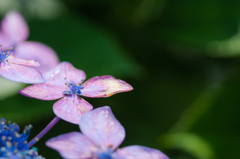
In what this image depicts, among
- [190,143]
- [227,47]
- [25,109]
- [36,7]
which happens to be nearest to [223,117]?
[190,143]

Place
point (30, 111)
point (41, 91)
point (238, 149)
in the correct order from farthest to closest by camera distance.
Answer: point (238, 149) → point (30, 111) → point (41, 91)

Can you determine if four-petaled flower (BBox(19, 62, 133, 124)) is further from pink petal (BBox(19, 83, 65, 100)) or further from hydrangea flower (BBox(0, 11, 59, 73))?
hydrangea flower (BBox(0, 11, 59, 73))

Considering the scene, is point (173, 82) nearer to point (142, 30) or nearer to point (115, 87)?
point (142, 30)

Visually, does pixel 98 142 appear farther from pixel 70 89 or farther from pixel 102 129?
pixel 70 89

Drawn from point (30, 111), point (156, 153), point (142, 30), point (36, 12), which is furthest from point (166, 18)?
point (156, 153)

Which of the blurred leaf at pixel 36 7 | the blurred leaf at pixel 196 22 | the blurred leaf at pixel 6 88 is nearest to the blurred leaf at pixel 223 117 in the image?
the blurred leaf at pixel 196 22

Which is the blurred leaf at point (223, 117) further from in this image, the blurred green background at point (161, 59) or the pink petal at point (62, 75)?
the pink petal at point (62, 75)
